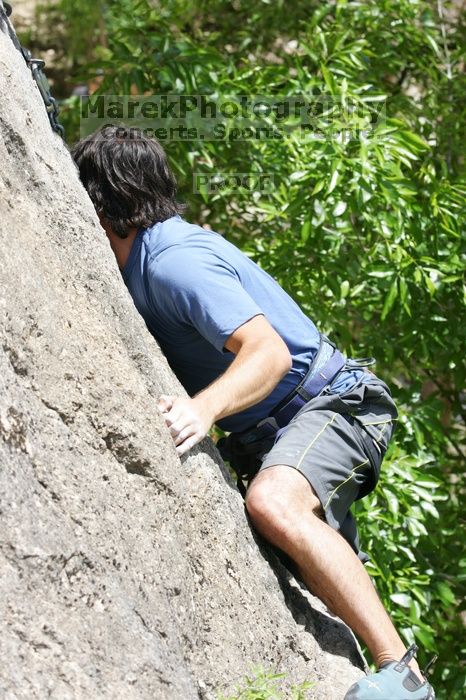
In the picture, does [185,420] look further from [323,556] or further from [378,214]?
[378,214]

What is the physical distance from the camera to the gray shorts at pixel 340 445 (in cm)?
297

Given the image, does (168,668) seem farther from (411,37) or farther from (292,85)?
(411,37)

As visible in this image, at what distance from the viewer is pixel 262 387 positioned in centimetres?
281

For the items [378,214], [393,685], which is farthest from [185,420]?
[378,214]

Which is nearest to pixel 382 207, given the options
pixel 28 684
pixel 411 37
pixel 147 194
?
pixel 411 37

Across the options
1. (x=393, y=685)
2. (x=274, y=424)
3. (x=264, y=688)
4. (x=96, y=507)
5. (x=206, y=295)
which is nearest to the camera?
(x=96, y=507)

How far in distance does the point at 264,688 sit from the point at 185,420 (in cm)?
66

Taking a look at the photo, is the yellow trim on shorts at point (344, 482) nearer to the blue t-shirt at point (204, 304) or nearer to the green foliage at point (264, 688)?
the blue t-shirt at point (204, 304)

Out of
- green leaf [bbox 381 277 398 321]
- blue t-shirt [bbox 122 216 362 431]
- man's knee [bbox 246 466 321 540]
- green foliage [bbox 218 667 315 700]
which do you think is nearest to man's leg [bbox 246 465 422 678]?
man's knee [bbox 246 466 321 540]

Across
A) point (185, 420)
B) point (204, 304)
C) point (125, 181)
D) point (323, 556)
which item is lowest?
point (323, 556)

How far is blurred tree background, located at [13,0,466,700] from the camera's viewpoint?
4.49 meters

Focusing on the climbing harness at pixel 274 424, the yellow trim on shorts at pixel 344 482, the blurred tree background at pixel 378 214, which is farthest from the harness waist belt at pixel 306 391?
the blurred tree background at pixel 378 214

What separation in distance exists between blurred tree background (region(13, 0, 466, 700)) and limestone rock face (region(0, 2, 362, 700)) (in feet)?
5.35

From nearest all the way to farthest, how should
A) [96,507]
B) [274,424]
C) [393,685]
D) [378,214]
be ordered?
[96,507], [393,685], [274,424], [378,214]
